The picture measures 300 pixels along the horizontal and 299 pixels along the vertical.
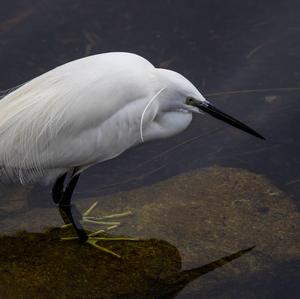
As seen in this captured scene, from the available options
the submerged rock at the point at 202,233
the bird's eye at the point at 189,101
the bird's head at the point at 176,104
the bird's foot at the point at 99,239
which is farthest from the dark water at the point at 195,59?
the bird's eye at the point at 189,101

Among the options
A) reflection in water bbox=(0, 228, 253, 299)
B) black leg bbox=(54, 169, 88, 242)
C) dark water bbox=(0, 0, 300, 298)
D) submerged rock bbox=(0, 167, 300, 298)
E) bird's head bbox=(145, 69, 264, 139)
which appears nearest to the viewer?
reflection in water bbox=(0, 228, 253, 299)

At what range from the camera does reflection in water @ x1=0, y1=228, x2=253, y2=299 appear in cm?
349

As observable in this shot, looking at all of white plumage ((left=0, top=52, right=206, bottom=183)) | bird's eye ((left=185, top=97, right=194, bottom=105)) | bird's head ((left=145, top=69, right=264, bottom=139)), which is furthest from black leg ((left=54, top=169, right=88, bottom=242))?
bird's eye ((left=185, top=97, right=194, bottom=105))

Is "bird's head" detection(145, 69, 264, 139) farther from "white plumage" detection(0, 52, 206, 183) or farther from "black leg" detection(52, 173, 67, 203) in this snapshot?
"black leg" detection(52, 173, 67, 203)

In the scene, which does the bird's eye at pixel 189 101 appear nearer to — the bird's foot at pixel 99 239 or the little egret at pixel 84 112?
the little egret at pixel 84 112

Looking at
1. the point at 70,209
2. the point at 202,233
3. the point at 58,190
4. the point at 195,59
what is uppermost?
the point at 195,59

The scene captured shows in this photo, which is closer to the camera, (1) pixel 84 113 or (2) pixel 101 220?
(1) pixel 84 113

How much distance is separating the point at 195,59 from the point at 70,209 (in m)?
1.52

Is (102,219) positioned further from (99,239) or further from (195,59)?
(195,59)

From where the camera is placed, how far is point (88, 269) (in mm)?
3619

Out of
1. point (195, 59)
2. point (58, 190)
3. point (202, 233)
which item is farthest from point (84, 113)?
point (195, 59)

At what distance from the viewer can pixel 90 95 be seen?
3611mm

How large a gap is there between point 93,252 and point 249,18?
227 centimetres

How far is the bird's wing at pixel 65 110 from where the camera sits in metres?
3.61
